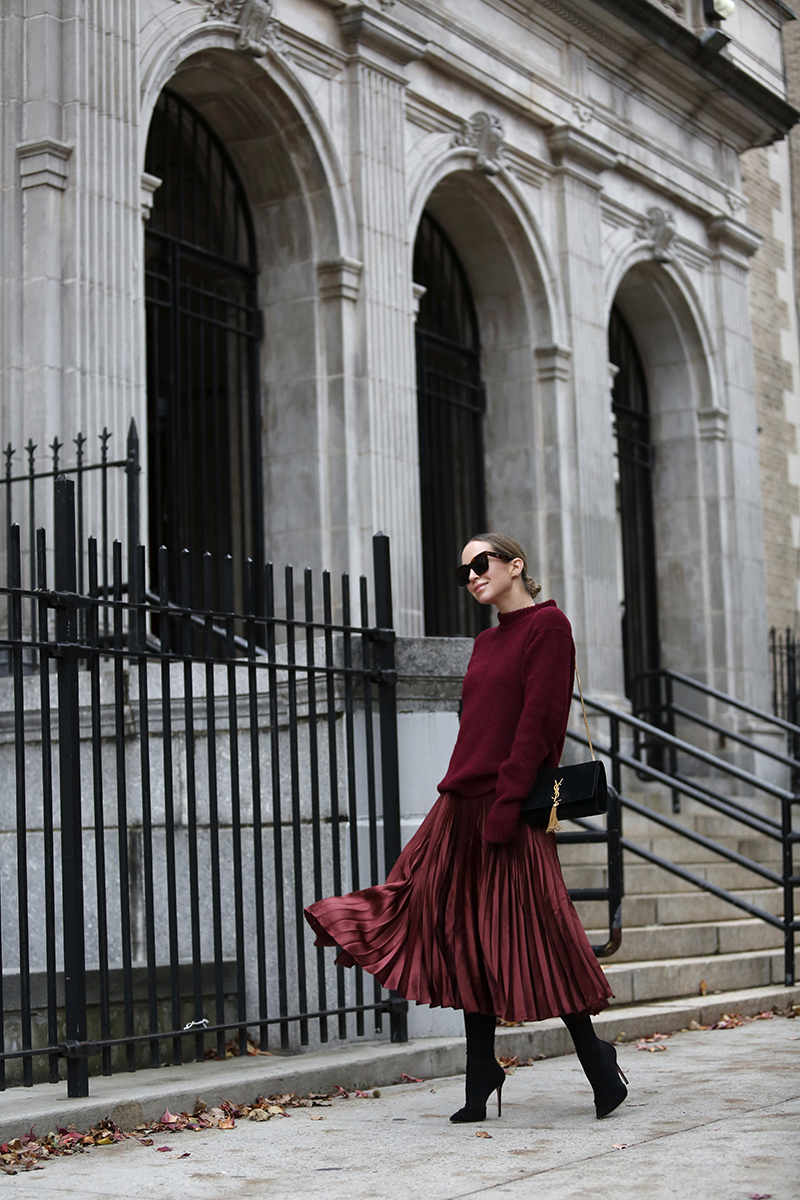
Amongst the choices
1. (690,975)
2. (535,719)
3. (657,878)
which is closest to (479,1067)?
(535,719)

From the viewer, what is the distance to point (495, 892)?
5.07 metres

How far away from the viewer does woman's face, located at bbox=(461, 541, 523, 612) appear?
5246mm

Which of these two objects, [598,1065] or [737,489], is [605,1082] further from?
[737,489]

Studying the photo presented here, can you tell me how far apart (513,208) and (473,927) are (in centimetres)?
1031

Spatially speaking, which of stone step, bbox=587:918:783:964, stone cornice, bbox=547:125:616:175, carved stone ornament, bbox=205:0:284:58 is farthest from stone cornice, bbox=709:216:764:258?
stone step, bbox=587:918:783:964

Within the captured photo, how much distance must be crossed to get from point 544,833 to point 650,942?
3641 millimetres

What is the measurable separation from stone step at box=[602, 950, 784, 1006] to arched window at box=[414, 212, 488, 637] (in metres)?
6.13

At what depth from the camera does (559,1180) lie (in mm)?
4188

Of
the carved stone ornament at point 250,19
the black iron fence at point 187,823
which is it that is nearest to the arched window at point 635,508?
the carved stone ornament at point 250,19

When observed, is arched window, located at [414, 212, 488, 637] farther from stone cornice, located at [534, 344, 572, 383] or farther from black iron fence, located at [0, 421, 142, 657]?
black iron fence, located at [0, 421, 142, 657]

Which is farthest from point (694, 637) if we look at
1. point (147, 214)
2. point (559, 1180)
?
point (559, 1180)

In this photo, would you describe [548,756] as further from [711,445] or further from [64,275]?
[711,445]

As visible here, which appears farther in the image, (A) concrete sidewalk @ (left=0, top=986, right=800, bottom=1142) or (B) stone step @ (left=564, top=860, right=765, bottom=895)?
(B) stone step @ (left=564, top=860, right=765, bottom=895)

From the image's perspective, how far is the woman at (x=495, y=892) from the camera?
16.4ft
